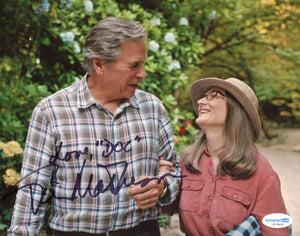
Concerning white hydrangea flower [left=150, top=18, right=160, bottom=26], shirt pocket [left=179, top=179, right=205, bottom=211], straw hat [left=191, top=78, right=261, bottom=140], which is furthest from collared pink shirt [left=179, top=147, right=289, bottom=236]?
white hydrangea flower [left=150, top=18, right=160, bottom=26]

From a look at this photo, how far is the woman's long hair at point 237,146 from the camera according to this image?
1688 millimetres

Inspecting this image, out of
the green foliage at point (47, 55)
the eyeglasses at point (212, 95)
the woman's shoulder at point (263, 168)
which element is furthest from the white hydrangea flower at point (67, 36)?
the woman's shoulder at point (263, 168)

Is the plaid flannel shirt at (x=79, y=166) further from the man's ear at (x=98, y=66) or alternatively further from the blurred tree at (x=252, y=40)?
the blurred tree at (x=252, y=40)

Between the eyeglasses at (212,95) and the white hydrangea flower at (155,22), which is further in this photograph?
the white hydrangea flower at (155,22)

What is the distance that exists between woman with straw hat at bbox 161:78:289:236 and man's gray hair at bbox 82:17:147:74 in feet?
1.58

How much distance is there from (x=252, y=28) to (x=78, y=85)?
5.41 meters

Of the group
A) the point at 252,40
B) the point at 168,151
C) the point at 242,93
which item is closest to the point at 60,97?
the point at 168,151

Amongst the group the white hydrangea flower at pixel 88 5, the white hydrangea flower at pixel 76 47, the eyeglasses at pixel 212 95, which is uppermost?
the white hydrangea flower at pixel 88 5

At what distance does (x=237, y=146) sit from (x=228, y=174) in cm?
15

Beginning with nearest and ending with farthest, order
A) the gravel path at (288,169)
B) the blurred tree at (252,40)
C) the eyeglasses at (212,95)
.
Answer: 1. the eyeglasses at (212,95)
2. the gravel path at (288,169)
3. the blurred tree at (252,40)

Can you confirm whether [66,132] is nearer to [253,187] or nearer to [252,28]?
[253,187]

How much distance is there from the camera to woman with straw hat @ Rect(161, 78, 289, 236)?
5.48 feet

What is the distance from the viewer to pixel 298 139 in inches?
418

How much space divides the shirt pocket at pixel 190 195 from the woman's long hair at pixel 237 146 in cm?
14
